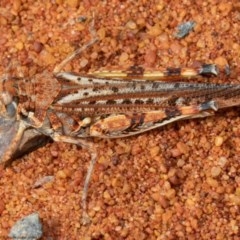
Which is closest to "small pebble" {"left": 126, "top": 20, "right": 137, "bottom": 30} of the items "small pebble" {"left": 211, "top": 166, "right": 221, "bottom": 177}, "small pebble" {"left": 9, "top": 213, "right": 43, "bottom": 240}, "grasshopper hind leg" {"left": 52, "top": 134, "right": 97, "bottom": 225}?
"grasshopper hind leg" {"left": 52, "top": 134, "right": 97, "bottom": 225}

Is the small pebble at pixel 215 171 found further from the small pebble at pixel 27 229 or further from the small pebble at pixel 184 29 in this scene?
the small pebble at pixel 27 229

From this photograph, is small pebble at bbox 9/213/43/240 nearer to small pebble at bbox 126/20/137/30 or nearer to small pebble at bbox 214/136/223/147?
small pebble at bbox 214/136/223/147

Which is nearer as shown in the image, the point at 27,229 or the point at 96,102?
the point at 27,229

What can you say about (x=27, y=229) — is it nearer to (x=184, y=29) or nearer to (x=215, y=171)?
(x=215, y=171)

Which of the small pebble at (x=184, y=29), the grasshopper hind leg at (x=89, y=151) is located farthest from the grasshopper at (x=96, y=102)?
the small pebble at (x=184, y=29)

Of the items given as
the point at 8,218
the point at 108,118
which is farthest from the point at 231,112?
the point at 8,218

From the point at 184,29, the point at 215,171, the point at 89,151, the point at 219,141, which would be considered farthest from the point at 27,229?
the point at 184,29

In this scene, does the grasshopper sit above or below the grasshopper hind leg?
above

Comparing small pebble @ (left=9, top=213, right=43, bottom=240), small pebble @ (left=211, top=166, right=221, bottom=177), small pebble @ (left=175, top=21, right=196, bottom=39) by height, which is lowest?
small pebble @ (left=211, top=166, right=221, bottom=177)
